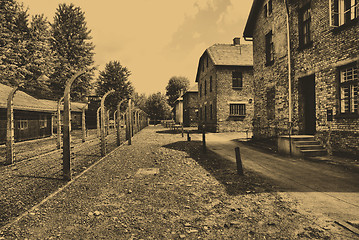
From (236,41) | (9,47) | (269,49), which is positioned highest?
(236,41)

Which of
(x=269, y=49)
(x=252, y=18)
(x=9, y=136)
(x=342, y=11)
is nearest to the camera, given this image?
(x=9, y=136)

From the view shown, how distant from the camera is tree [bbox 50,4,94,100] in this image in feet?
109

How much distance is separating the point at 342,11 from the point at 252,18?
7.84 m

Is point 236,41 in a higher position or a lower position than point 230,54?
higher

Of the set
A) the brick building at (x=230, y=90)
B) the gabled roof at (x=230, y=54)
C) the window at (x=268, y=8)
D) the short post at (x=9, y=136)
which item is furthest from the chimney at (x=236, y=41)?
the short post at (x=9, y=136)

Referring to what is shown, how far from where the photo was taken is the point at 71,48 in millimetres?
35031

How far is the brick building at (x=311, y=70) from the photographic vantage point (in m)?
8.09

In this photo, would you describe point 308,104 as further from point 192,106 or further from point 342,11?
point 192,106

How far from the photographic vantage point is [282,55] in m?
11.8

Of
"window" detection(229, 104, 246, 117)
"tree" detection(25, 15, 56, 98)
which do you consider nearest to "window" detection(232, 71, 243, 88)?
"window" detection(229, 104, 246, 117)

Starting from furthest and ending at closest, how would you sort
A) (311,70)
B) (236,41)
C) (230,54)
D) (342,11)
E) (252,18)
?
1. (236,41)
2. (230,54)
3. (252,18)
4. (311,70)
5. (342,11)

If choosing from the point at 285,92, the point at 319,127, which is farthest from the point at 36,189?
the point at 285,92

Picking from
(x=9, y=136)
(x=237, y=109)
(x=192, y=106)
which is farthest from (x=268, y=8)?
(x=192, y=106)

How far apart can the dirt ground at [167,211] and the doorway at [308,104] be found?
240 inches
